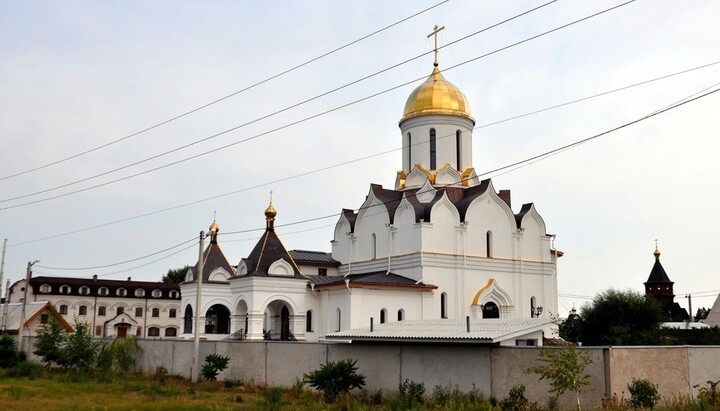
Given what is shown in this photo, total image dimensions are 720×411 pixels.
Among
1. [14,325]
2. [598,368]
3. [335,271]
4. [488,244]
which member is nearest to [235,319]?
[335,271]

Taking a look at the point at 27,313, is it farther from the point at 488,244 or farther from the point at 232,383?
the point at 488,244

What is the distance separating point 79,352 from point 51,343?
62.0 inches

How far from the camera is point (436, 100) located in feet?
114

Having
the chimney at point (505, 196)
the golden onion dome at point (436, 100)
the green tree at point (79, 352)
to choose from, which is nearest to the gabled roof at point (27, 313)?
the green tree at point (79, 352)

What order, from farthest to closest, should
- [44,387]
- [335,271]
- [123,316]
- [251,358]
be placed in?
[123,316], [335,271], [251,358], [44,387]

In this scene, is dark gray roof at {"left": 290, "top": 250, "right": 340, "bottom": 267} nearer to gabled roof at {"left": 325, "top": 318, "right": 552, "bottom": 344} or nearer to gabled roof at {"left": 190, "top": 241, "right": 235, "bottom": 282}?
gabled roof at {"left": 190, "top": 241, "right": 235, "bottom": 282}

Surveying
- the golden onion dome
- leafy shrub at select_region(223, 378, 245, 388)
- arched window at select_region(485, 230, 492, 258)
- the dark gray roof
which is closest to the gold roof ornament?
the golden onion dome

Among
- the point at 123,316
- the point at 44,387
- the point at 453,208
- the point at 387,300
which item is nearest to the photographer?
the point at 44,387

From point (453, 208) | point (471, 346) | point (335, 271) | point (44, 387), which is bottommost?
point (44, 387)

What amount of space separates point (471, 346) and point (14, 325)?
100ft

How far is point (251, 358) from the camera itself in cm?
2184

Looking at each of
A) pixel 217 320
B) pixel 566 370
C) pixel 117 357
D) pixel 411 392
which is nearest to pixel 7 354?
pixel 117 357

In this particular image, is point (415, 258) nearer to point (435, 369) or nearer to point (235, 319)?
point (235, 319)

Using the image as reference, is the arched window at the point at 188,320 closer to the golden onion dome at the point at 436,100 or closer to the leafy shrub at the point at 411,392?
the golden onion dome at the point at 436,100
